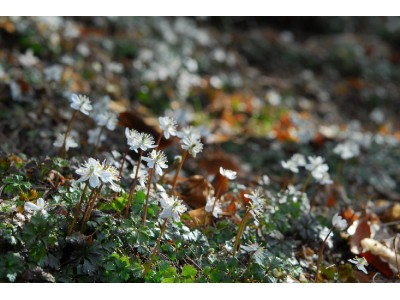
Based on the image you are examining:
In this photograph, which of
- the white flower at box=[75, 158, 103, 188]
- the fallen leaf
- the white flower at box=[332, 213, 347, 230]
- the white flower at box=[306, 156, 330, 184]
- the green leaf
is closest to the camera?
the white flower at box=[75, 158, 103, 188]

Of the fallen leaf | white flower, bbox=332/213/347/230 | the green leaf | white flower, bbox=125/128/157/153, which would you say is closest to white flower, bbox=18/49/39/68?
the fallen leaf

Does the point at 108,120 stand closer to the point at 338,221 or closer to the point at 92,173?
the point at 92,173

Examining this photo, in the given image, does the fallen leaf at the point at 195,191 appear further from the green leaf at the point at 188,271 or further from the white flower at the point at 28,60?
the white flower at the point at 28,60

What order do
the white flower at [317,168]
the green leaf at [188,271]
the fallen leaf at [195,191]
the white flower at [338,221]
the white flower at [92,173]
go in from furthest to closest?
→ the white flower at [317,168], the fallen leaf at [195,191], the white flower at [338,221], the green leaf at [188,271], the white flower at [92,173]

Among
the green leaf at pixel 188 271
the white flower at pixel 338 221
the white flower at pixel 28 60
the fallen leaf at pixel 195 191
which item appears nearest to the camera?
the green leaf at pixel 188 271

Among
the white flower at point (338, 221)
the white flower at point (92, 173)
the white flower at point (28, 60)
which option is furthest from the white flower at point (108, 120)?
the white flower at point (28, 60)

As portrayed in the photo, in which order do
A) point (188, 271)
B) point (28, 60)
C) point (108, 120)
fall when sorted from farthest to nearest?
point (28, 60) → point (108, 120) → point (188, 271)

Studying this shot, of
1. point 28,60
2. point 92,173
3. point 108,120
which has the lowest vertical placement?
point 92,173

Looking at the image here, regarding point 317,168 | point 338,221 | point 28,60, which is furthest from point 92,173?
point 28,60

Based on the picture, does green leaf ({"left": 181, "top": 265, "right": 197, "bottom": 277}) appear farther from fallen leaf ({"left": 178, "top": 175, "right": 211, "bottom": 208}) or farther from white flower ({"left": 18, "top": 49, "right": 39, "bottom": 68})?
white flower ({"left": 18, "top": 49, "right": 39, "bottom": 68})

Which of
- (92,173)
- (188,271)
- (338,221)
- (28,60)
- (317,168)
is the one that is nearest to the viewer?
(92,173)

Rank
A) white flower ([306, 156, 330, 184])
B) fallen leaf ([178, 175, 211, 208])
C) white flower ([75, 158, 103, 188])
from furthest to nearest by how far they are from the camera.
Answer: white flower ([306, 156, 330, 184])
fallen leaf ([178, 175, 211, 208])
white flower ([75, 158, 103, 188])
